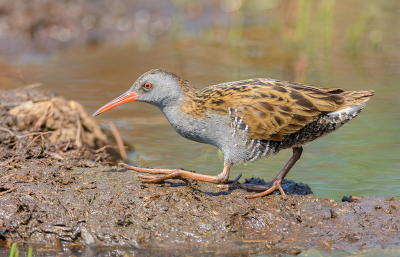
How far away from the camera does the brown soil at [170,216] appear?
4254mm

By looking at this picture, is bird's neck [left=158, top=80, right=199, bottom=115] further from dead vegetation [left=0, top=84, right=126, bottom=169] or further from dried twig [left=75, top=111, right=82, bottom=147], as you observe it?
dried twig [left=75, top=111, right=82, bottom=147]

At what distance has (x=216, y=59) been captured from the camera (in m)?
10.9

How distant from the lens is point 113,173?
16.0 feet

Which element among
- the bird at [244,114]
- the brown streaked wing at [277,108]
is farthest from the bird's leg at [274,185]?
the brown streaked wing at [277,108]

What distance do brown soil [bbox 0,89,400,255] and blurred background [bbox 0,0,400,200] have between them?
884mm

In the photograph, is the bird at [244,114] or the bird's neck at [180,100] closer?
the bird at [244,114]

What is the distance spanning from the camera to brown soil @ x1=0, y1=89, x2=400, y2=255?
425 cm

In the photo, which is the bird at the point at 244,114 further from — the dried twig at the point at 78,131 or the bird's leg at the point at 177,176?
the dried twig at the point at 78,131

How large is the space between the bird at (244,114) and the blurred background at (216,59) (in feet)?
3.56

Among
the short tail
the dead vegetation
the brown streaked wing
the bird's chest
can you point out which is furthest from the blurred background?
the bird's chest

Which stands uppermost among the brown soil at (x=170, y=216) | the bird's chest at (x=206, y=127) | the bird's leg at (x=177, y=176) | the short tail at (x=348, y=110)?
the short tail at (x=348, y=110)

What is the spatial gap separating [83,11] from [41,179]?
8.75 metres

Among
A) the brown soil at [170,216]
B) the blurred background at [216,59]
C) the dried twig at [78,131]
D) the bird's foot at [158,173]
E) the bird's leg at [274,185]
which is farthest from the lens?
the blurred background at [216,59]

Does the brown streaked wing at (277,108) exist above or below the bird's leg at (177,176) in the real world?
above
